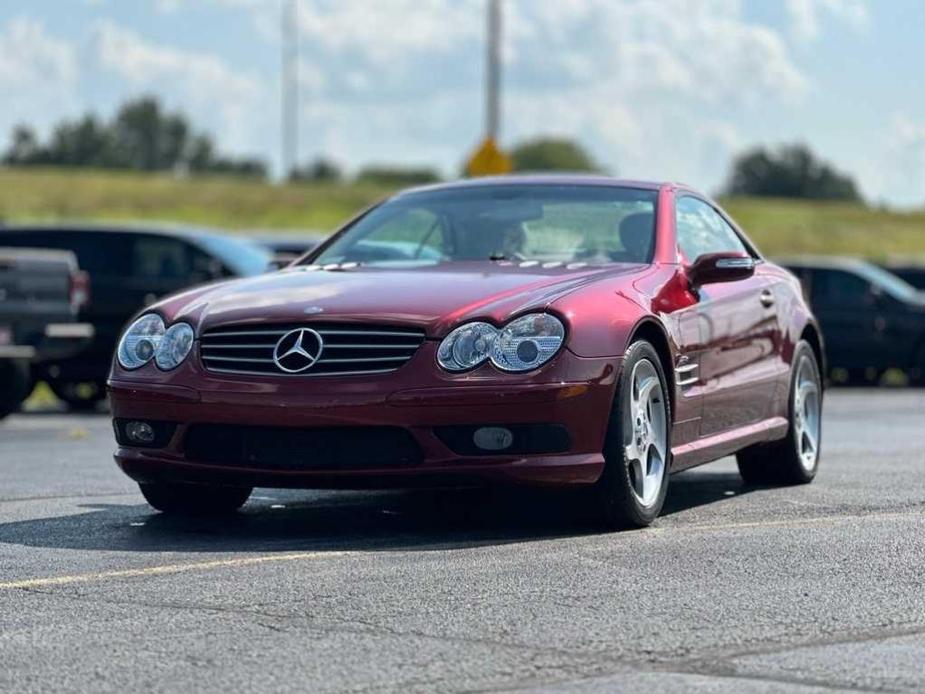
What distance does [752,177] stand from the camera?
15650 centimetres

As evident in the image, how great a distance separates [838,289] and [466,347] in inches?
786

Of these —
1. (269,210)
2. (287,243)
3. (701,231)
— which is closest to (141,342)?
(701,231)

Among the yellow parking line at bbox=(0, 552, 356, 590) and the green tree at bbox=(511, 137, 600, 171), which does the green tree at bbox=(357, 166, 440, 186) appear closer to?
the green tree at bbox=(511, 137, 600, 171)

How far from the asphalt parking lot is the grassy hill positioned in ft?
A: 177

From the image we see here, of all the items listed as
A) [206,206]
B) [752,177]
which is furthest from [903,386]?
[752,177]

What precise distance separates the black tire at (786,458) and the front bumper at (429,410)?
2396 millimetres

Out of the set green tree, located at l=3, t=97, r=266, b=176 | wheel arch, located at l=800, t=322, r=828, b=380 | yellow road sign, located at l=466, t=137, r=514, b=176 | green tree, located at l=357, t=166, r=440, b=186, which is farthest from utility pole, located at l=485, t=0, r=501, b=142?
green tree, located at l=3, t=97, r=266, b=176

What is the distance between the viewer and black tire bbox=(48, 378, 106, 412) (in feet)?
63.4

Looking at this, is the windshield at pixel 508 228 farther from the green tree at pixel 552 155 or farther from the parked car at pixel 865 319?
the green tree at pixel 552 155

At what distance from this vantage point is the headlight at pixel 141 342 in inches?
319

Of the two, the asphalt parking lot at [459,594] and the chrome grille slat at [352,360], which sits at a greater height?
the chrome grille slat at [352,360]

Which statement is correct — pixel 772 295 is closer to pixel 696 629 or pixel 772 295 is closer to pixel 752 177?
pixel 696 629

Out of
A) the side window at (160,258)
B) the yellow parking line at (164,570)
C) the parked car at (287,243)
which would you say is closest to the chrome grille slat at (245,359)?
the yellow parking line at (164,570)

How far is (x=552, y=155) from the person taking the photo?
563 ft
